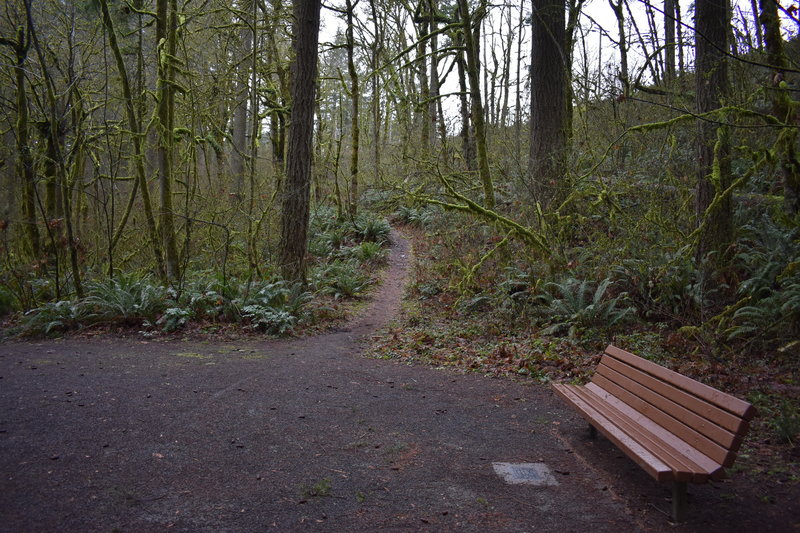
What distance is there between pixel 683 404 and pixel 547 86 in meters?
9.03

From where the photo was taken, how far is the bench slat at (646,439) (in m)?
3.12

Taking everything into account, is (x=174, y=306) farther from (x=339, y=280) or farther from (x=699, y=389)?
(x=699, y=389)

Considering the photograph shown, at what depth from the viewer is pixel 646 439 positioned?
146 inches

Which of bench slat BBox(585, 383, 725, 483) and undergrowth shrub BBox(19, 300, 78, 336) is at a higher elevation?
undergrowth shrub BBox(19, 300, 78, 336)

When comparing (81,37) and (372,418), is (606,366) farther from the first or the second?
(81,37)

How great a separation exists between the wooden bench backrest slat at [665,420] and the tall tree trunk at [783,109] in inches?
144

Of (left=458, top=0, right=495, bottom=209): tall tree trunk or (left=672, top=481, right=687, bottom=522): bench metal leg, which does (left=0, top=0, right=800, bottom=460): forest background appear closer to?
(left=458, top=0, right=495, bottom=209): tall tree trunk

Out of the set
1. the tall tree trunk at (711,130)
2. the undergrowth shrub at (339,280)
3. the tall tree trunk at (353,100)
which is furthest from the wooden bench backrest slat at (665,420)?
the tall tree trunk at (353,100)

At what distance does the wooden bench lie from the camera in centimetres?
316

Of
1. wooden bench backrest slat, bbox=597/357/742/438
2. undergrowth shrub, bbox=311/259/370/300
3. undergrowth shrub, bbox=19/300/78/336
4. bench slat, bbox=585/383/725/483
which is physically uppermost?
undergrowth shrub, bbox=311/259/370/300

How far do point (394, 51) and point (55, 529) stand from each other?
2184 cm

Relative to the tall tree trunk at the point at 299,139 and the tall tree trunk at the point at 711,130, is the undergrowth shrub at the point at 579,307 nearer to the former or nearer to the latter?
the tall tree trunk at the point at 711,130

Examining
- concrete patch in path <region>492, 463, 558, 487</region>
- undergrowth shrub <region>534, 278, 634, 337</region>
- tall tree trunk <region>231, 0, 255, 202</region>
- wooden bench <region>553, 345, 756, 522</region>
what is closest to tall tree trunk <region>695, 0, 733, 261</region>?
undergrowth shrub <region>534, 278, 634, 337</region>

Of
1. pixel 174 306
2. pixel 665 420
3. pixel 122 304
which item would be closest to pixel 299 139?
pixel 174 306
